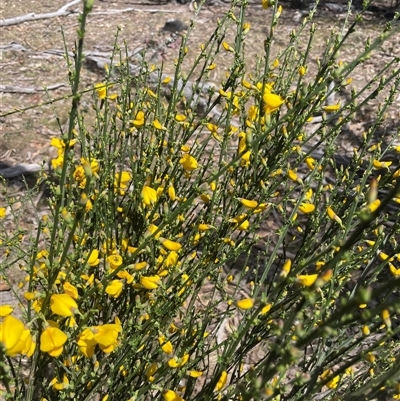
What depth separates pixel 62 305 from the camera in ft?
3.40

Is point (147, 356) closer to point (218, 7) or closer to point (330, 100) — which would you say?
point (330, 100)

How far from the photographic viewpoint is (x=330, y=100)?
4680 millimetres

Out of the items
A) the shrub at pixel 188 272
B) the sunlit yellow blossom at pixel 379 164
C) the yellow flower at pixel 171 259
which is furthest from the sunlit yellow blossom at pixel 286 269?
the sunlit yellow blossom at pixel 379 164

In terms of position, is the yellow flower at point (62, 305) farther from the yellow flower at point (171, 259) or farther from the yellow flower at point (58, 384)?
the yellow flower at point (171, 259)

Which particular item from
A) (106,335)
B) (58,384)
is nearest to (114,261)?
(106,335)

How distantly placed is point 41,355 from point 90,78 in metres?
4.21

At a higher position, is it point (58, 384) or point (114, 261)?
point (114, 261)

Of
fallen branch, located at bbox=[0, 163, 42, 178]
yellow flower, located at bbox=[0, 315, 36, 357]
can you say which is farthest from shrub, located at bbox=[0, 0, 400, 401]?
fallen branch, located at bbox=[0, 163, 42, 178]

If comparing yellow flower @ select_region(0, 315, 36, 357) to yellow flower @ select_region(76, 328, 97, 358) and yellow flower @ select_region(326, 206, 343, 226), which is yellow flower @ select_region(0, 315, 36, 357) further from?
yellow flower @ select_region(326, 206, 343, 226)

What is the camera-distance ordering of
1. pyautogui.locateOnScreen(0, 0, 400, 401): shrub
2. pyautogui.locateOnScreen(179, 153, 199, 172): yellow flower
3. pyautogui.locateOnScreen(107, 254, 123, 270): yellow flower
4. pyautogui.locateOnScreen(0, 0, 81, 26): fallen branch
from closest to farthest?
pyautogui.locateOnScreen(0, 0, 400, 401): shrub → pyautogui.locateOnScreen(107, 254, 123, 270): yellow flower → pyautogui.locateOnScreen(179, 153, 199, 172): yellow flower → pyautogui.locateOnScreen(0, 0, 81, 26): fallen branch

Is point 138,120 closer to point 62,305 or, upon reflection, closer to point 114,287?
point 114,287

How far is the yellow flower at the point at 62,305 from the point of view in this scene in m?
1.03

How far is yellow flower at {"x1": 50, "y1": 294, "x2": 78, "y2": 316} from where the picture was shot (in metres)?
1.03

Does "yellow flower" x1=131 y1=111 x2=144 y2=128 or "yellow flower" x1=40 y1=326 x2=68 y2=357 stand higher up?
"yellow flower" x1=131 y1=111 x2=144 y2=128
